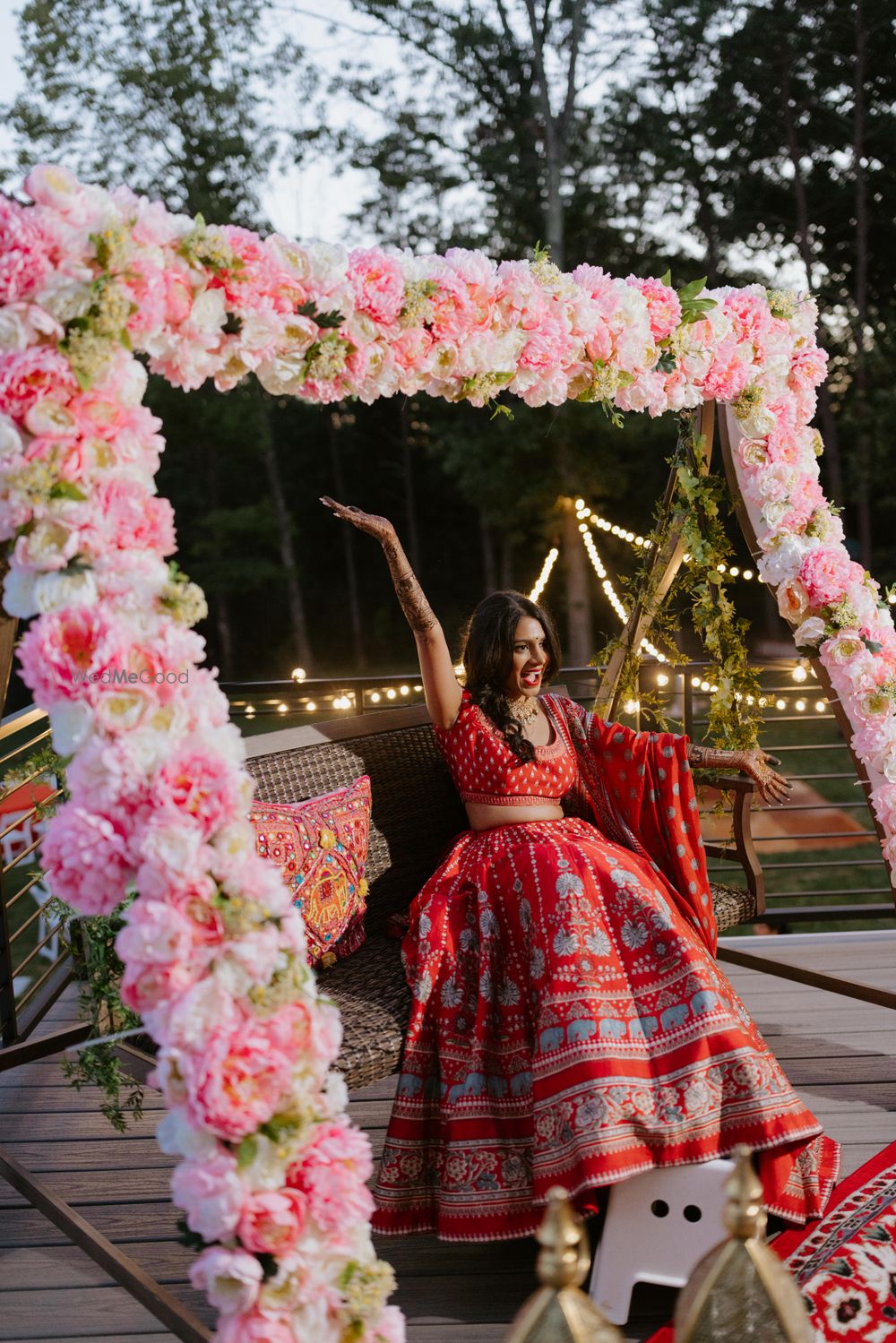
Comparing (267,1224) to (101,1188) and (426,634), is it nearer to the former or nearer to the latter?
(101,1188)

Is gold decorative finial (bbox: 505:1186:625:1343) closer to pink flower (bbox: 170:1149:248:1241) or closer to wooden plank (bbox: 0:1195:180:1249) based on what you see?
pink flower (bbox: 170:1149:248:1241)

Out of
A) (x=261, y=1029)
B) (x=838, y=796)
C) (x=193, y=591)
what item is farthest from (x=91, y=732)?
(x=838, y=796)

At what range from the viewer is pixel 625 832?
3.28m

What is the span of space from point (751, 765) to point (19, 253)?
2.27 meters

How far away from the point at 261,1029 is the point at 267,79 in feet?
44.4

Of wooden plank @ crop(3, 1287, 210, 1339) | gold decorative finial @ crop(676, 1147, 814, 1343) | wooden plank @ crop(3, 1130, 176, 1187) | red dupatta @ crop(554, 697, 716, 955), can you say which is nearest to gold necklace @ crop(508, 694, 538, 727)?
red dupatta @ crop(554, 697, 716, 955)

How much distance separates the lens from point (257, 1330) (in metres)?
1.72

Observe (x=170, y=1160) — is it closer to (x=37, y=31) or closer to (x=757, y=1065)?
(x=757, y=1065)

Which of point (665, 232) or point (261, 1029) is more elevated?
point (665, 232)

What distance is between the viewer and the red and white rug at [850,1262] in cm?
232

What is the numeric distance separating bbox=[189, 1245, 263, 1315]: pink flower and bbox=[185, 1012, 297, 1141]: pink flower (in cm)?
16

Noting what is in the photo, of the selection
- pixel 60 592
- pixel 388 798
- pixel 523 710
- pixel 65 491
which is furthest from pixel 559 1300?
pixel 388 798

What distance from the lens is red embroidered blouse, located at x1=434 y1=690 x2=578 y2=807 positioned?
3133mm

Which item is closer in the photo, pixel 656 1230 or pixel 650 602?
pixel 656 1230
